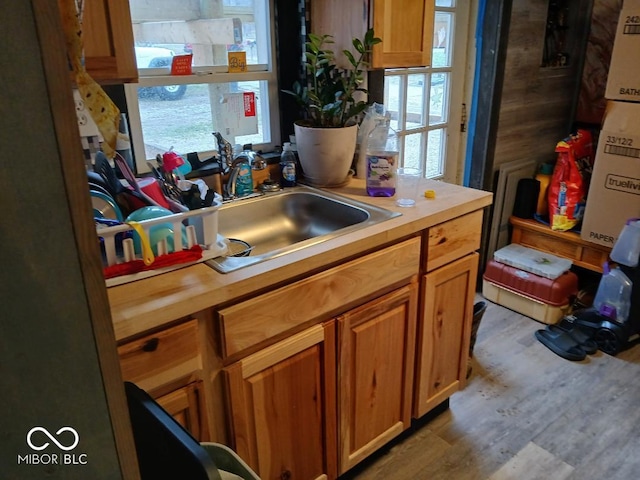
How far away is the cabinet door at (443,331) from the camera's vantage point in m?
1.71

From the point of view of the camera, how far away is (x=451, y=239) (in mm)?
1679

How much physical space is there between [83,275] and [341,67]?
1.47 metres

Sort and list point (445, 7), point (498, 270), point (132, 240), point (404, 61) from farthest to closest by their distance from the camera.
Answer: point (498, 270) → point (445, 7) → point (404, 61) → point (132, 240)

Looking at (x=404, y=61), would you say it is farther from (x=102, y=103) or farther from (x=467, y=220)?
(x=102, y=103)

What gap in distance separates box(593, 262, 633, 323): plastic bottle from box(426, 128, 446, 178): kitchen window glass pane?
986mm

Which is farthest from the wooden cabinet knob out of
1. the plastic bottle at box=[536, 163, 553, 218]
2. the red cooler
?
the plastic bottle at box=[536, 163, 553, 218]

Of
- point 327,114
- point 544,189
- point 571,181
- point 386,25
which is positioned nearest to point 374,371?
point 327,114

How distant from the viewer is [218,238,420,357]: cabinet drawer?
1.18 meters

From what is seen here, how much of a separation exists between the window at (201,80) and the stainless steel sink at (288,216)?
30cm

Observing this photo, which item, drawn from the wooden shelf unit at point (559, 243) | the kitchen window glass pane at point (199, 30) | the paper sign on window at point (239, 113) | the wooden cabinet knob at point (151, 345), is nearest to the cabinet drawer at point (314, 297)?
the wooden cabinet knob at point (151, 345)

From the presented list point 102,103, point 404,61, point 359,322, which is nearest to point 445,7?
point 404,61

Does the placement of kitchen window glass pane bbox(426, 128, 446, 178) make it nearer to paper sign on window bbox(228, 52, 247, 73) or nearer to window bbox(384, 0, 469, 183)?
window bbox(384, 0, 469, 183)

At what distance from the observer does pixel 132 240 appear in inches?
45.6

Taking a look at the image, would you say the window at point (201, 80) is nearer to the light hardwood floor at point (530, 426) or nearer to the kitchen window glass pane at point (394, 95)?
the kitchen window glass pane at point (394, 95)
